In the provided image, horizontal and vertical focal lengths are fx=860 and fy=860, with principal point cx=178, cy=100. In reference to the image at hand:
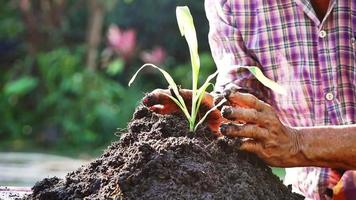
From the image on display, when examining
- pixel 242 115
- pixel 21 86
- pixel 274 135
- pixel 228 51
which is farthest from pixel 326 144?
pixel 21 86

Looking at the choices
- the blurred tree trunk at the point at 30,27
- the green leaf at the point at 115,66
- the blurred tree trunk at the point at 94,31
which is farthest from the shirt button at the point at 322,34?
the blurred tree trunk at the point at 30,27

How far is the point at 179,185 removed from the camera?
1.65 metres

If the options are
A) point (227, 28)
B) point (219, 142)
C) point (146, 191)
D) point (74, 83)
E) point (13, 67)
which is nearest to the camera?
point (146, 191)

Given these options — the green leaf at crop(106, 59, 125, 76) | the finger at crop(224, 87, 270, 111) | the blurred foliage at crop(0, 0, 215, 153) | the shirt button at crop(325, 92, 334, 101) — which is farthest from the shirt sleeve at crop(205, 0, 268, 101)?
the green leaf at crop(106, 59, 125, 76)

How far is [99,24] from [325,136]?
655 cm

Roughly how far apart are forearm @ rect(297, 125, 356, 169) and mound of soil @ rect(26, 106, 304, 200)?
11cm

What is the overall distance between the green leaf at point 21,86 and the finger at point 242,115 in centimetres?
654

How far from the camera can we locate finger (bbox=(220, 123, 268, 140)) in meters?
1.78

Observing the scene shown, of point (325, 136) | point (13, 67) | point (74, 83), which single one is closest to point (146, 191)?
point (325, 136)

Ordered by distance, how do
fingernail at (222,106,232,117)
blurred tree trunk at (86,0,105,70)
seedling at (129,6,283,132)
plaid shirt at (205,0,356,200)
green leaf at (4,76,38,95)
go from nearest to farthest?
fingernail at (222,106,232,117)
seedling at (129,6,283,132)
plaid shirt at (205,0,356,200)
green leaf at (4,76,38,95)
blurred tree trunk at (86,0,105,70)

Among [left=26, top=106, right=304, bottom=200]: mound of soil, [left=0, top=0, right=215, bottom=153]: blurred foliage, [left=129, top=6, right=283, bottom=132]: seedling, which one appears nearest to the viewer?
[left=26, top=106, right=304, bottom=200]: mound of soil

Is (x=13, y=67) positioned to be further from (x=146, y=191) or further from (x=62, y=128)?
(x=146, y=191)

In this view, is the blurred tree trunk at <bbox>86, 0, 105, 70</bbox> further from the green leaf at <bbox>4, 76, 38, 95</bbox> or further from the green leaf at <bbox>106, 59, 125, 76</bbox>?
the green leaf at <bbox>4, 76, 38, 95</bbox>

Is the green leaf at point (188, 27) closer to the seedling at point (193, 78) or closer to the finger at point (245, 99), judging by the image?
the seedling at point (193, 78)
